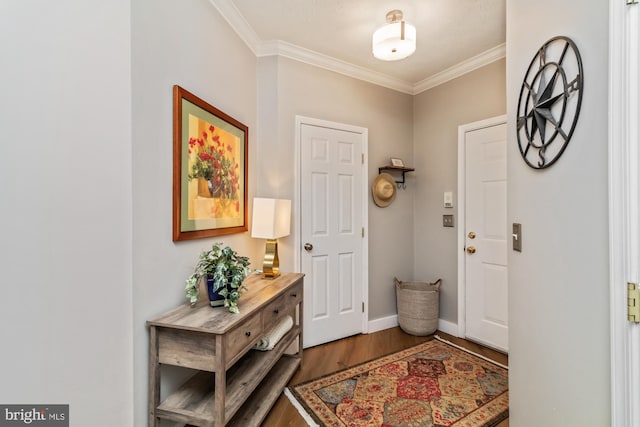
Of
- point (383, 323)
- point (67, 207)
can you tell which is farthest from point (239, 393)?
point (383, 323)

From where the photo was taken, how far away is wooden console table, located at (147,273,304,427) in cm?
126

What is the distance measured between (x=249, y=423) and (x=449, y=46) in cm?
317

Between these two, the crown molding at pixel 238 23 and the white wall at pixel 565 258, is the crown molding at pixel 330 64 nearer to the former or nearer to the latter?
the crown molding at pixel 238 23

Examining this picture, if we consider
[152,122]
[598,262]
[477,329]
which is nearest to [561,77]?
[598,262]

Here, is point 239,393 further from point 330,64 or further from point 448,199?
point 330,64

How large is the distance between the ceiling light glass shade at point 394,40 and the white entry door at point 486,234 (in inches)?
47.0

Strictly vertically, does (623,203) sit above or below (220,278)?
above

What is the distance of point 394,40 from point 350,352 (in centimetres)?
249

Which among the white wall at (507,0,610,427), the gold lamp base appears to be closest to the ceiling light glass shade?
the white wall at (507,0,610,427)

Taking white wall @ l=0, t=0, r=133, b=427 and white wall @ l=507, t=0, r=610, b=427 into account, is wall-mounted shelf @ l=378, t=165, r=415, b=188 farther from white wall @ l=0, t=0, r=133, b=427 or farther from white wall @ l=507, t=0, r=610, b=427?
white wall @ l=0, t=0, r=133, b=427

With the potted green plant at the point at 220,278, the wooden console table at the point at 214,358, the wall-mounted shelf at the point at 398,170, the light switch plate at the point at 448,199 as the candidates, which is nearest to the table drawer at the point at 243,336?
the wooden console table at the point at 214,358

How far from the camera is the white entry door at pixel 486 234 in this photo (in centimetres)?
256

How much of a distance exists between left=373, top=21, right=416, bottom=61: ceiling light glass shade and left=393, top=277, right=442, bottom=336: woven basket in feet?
7.08

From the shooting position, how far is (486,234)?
106 inches
